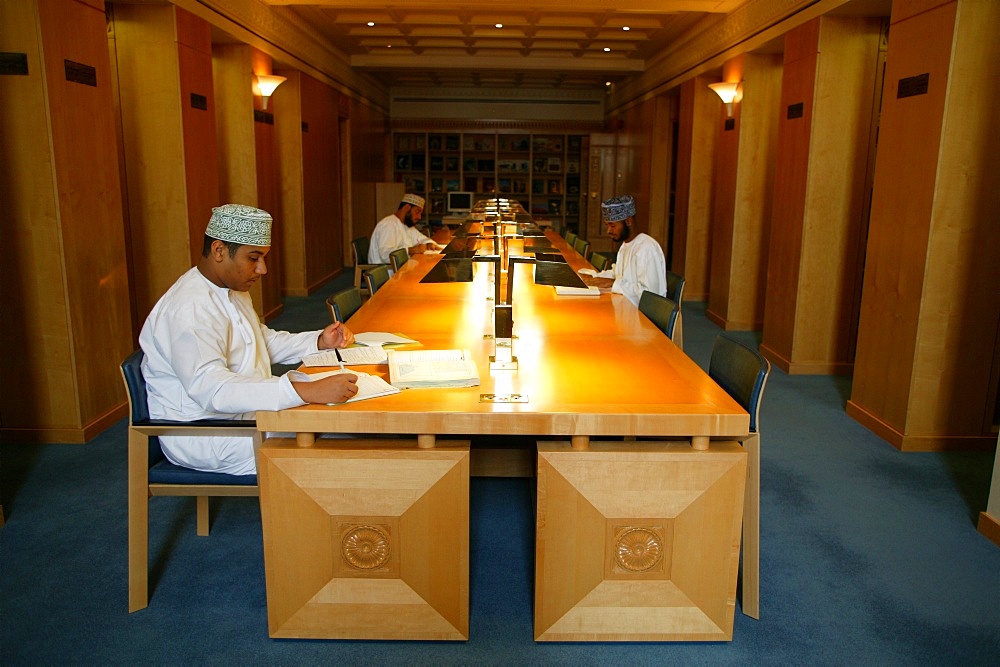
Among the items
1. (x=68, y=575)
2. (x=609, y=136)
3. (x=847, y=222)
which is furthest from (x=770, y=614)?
(x=609, y=136)

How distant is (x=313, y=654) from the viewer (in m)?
2.28

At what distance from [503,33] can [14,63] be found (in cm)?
607

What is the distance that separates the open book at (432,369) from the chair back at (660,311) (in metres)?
1.08

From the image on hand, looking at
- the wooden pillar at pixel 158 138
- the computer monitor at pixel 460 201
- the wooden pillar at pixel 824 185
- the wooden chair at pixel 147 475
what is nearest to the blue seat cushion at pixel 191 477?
the wooden chair at pixel 147 475

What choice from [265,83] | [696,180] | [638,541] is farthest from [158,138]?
[696,180]

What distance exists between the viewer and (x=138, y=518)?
2406mm

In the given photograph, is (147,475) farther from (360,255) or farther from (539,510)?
(360,255)

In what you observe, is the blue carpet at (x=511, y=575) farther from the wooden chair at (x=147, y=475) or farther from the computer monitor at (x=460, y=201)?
the computer monitor at (x=460, y=201)

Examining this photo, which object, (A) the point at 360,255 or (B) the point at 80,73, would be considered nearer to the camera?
(B) the point at 80,73

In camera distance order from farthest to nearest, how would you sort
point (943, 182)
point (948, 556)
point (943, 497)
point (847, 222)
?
point (847, 222), point (943, 182), point (943, 497), point (948, 556)

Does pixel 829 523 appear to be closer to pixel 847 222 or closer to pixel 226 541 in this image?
pixel 226 541

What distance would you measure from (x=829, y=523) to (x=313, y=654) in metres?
2.11

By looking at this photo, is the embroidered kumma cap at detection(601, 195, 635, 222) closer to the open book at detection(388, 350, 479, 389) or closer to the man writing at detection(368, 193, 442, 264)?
the open book at detection(388, 350, 479, 389)

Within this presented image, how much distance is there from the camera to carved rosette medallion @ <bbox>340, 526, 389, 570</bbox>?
223cm
